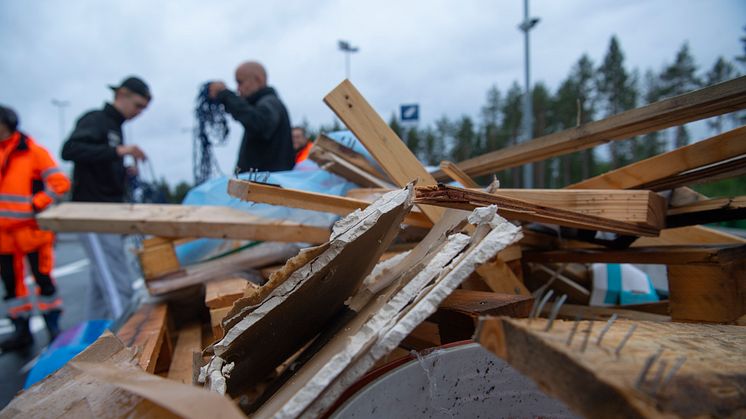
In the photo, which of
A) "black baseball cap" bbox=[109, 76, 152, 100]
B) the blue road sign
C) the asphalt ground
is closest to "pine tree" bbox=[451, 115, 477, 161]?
the blue road sign

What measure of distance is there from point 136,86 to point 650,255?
13.9 feet

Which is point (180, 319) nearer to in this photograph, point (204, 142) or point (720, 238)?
point (204, 142)

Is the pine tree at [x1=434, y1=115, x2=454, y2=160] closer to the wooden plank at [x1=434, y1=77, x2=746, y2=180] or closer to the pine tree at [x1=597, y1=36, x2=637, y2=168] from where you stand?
the pine tree at [x1=597, y1=36, x2=637, y2=168]

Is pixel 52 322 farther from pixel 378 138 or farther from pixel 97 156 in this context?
pixel 378 138

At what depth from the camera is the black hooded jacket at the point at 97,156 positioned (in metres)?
3.51

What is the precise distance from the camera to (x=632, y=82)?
3347 cm

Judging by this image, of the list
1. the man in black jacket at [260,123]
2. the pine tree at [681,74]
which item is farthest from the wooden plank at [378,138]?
the pine tree at [681,74]

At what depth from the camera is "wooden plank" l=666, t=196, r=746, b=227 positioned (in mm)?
1497

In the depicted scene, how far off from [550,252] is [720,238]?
996 millimetres

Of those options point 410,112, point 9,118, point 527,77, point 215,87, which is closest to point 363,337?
point 215,87

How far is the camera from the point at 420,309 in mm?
759

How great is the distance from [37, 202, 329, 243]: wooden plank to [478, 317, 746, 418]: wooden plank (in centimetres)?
150

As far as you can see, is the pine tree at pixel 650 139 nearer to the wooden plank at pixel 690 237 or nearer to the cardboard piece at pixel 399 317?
the wooden plank at pixel 690 237

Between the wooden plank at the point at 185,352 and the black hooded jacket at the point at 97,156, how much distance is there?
2.16 metres
